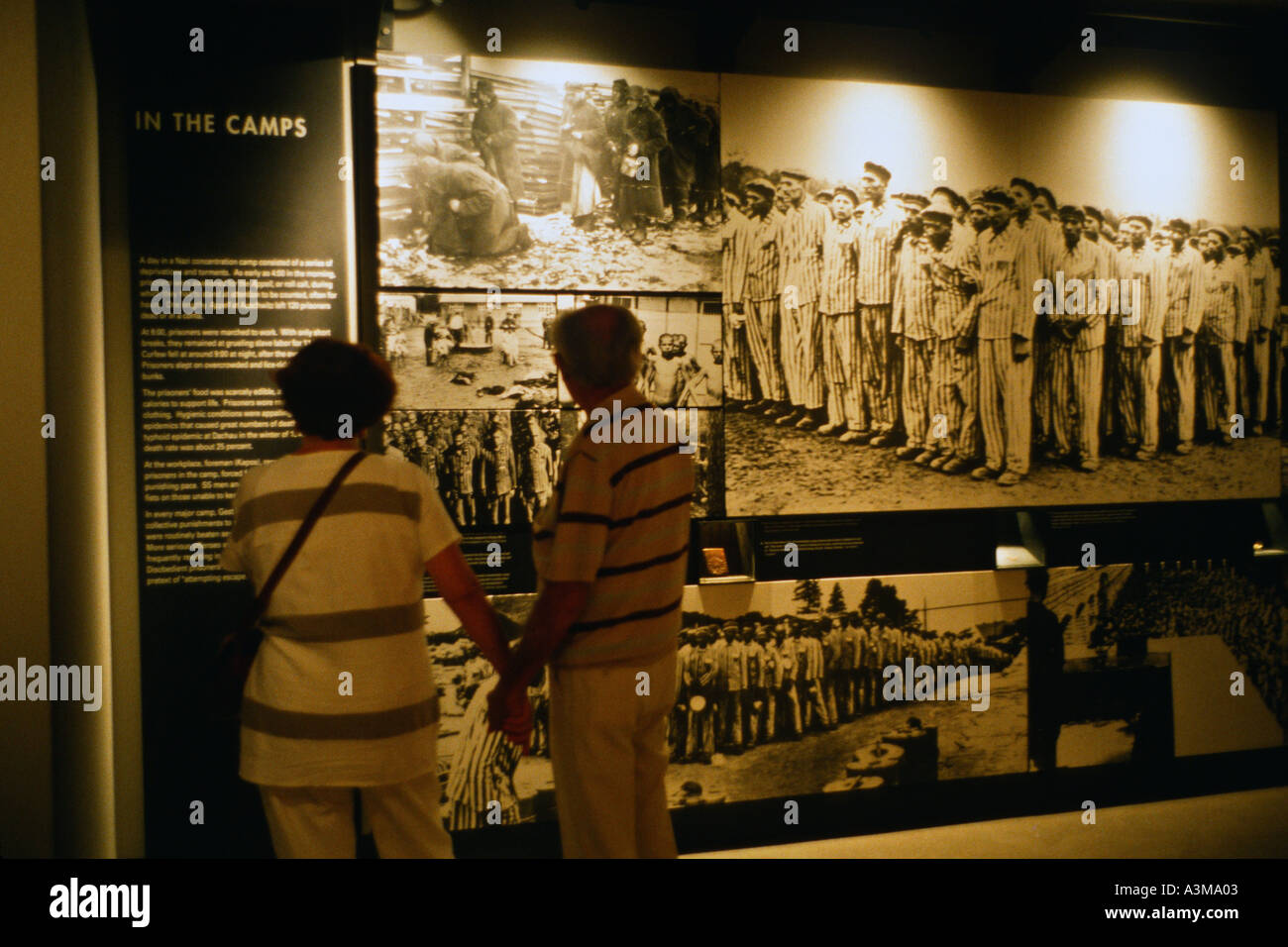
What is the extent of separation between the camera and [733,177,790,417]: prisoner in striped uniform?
378cm

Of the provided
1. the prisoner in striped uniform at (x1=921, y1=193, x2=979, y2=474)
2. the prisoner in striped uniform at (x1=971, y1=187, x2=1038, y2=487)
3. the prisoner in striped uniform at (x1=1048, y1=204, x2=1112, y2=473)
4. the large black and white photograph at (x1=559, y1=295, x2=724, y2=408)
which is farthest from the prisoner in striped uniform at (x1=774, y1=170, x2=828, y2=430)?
the prisoner in striped uniform at (x1=1048, y1=204, x2=1112, y2=473)

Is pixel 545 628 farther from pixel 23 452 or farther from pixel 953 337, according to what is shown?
pixel 953 337

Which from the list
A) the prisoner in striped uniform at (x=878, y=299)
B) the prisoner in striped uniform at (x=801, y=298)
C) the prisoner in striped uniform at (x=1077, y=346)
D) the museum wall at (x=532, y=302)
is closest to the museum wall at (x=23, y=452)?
the museum wall at (x=532, y=302)

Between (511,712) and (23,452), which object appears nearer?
(511,712)

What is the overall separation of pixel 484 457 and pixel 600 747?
1.67 metres

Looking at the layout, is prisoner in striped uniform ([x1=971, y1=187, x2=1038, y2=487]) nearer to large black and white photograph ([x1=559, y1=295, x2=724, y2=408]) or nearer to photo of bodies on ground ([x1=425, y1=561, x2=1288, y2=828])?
photo of bodies on ground ([x1=425, y1=561, x2=1288, y2=828])

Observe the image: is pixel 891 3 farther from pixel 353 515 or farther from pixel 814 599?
pixel 353 515

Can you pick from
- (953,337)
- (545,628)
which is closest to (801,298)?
(953,337)

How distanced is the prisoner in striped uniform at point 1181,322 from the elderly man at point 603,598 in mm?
3172

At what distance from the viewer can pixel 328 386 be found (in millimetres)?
1993

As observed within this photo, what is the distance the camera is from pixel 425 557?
2.07 m

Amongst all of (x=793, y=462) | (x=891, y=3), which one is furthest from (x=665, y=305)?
(x=891, y=3)

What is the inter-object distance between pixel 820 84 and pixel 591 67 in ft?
3.29

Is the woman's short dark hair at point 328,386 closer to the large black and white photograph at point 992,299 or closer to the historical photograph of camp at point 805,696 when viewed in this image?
the historical photograph of camp at point 805,696
